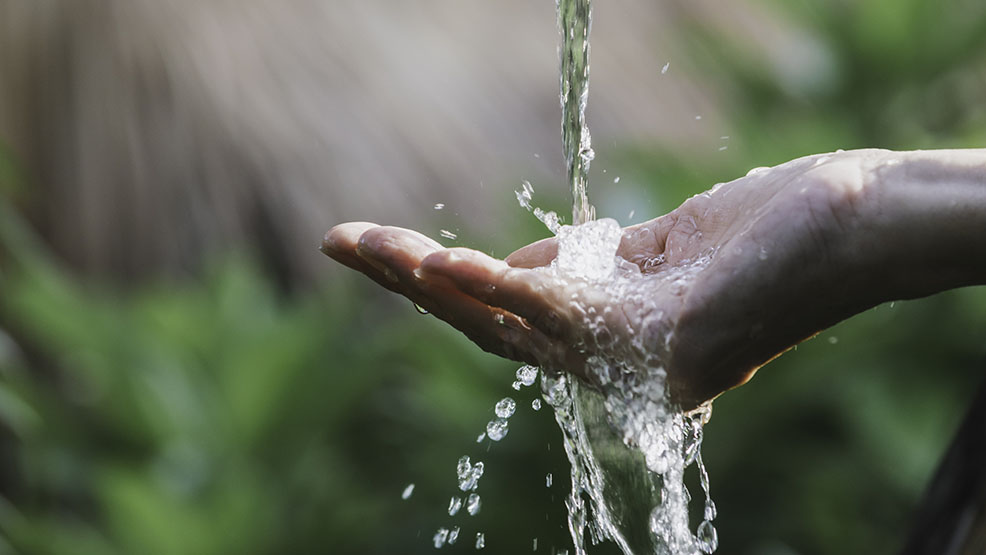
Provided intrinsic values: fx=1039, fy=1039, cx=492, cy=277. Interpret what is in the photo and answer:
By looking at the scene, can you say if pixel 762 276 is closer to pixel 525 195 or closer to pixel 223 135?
pixel 525 195

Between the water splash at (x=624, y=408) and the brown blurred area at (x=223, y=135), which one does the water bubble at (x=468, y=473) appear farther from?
the brown blurred area at (x=223, y=135)

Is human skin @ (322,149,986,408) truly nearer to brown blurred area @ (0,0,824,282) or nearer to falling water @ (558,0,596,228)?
falling water @ (558,0,596,228)

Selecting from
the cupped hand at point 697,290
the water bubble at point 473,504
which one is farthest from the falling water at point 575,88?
the water bubble at point 473,504

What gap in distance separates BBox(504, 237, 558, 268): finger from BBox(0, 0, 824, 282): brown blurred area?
1.47 meters

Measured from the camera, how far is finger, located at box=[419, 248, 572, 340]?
96 centimetres

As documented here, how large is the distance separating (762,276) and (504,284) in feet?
0.77

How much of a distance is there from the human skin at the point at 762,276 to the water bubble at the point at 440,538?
3.13 feet

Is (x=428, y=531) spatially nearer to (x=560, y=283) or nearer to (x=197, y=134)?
(x=560, y=283)

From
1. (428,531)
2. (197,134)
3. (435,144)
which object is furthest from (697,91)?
(428,531)

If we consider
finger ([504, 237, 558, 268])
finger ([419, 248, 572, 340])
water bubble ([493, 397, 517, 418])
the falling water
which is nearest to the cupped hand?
finger ([419, 248, 572, 340])

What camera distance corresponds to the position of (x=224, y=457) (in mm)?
2033

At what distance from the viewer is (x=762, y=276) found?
3.07ft

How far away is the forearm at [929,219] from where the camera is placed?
35.8 inches

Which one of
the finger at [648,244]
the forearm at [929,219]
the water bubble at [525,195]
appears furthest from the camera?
the water bubble at [525,195]
